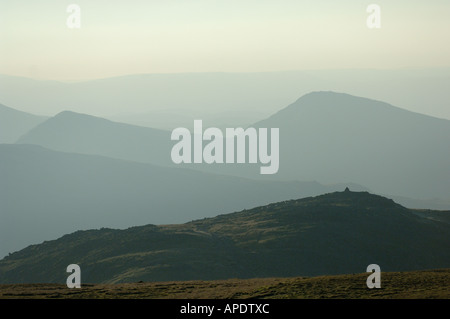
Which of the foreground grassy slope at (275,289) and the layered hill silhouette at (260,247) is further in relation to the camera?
the layered hill silhouette at (260,247)

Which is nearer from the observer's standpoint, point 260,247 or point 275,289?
point 275,289

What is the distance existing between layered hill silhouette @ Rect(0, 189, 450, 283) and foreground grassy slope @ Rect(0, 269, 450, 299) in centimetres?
3261

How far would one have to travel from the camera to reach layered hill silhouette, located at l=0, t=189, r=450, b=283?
113 metres

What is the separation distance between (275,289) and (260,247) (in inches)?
2300

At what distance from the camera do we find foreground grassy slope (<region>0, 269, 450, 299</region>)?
60116 millimetres

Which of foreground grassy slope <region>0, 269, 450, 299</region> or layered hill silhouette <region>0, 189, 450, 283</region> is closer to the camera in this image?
foreground grassy slope <region>0, 269, 450, 299</region>

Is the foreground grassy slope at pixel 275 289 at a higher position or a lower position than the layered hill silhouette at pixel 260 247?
lower

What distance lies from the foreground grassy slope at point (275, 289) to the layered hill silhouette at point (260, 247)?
32.6m

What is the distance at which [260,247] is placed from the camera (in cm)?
12331

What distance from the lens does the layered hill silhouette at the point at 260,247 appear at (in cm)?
11319

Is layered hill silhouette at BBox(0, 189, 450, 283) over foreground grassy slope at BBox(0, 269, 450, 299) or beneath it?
over
